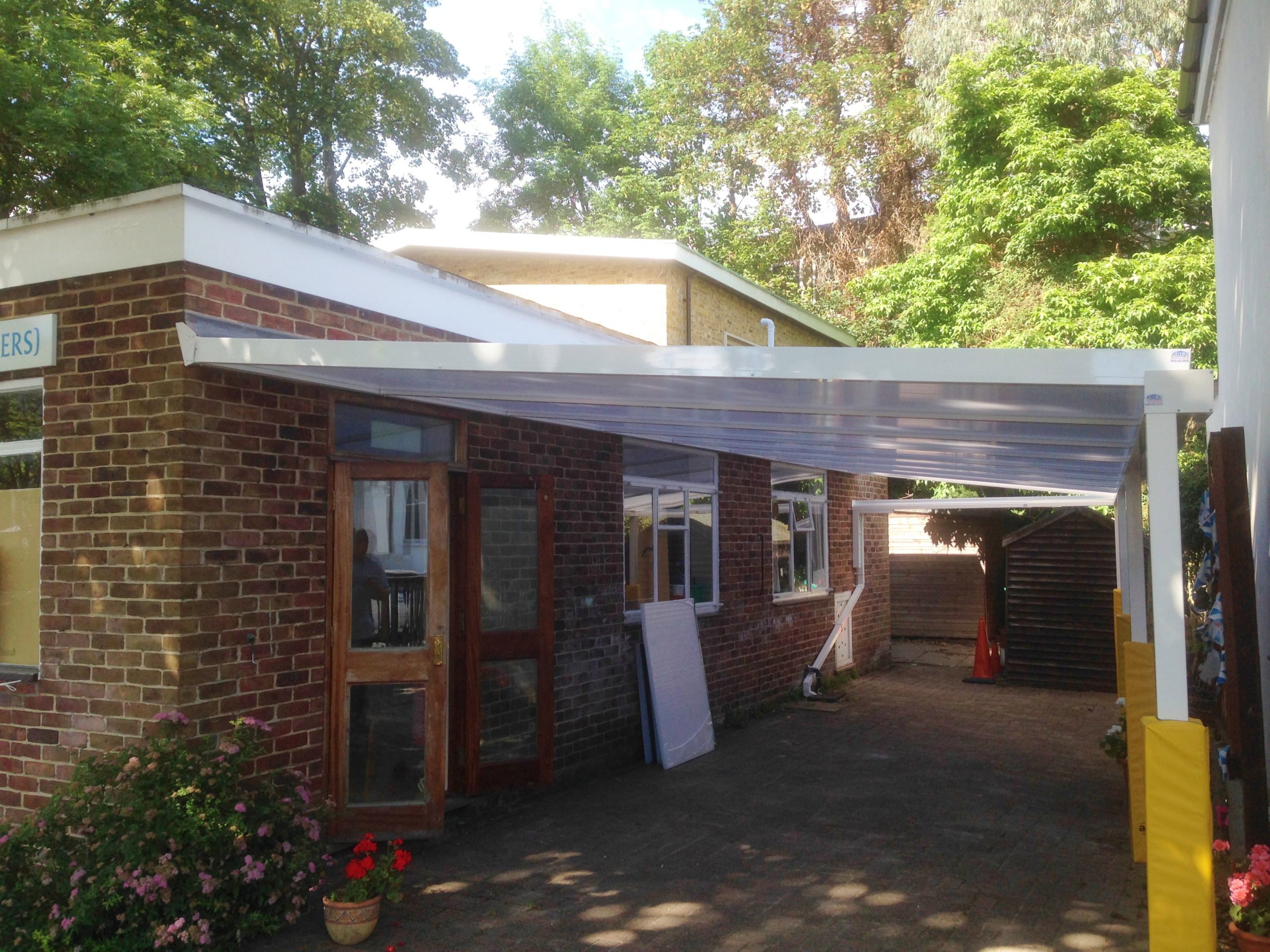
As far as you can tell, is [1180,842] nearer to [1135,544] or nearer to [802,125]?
[1135,544]

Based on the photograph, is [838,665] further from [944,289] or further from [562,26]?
[562,26]

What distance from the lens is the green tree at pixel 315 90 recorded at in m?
20.2

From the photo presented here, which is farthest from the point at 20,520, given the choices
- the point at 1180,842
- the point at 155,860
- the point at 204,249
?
the point at 1180,842

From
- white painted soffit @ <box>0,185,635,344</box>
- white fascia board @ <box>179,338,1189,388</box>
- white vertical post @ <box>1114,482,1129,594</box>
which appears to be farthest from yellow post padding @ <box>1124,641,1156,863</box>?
white painted soffit @ <box>0,185,635,344</box>

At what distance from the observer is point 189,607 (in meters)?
5.05

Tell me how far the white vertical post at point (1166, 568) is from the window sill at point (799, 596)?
304 inches

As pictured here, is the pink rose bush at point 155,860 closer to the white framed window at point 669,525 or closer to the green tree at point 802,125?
the white framed window at point 669,525

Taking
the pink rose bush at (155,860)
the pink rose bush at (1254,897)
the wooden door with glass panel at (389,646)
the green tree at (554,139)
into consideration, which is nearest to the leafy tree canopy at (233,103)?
the green tree at (554,139)

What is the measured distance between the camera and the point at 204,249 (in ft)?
17.1

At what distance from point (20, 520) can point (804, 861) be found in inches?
190

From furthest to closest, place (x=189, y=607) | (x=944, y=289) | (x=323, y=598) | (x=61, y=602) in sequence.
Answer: (x=944, y=289) → (x=323, y=598) → (x=61, y=602) → (x=189, y=607)

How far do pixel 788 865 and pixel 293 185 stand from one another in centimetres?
2085

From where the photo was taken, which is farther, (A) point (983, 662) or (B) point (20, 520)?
(A) point (983, 662)

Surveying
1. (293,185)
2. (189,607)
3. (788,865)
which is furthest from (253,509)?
(293,185)
